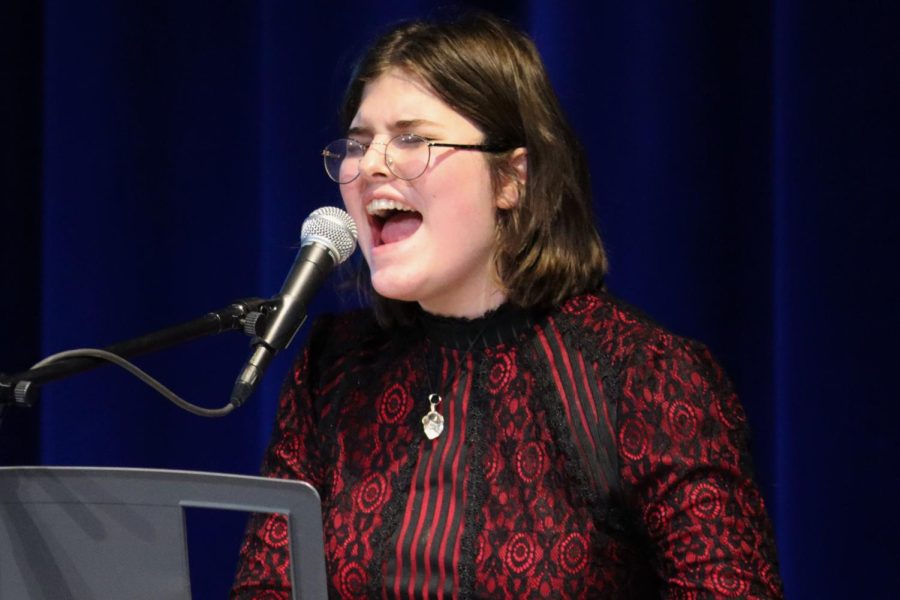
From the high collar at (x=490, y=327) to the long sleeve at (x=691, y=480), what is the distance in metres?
0.16

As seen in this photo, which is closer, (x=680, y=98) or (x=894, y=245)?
(x=894, y=245)

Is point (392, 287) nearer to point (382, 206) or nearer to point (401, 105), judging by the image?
point (382, 206)

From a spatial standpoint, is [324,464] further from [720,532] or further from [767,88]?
[767,88]

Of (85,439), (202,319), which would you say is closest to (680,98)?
(202,319)

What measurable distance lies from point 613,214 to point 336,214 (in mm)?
684

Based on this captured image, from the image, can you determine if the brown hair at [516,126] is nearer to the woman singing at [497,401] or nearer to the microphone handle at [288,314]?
the woman singing at [497,401]

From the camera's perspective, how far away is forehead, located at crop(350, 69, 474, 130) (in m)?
1.41

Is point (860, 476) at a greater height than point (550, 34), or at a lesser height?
lesser

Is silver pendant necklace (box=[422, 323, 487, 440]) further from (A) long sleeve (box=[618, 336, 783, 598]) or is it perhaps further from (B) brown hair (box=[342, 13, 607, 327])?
(A) long sleeve (box=[618, 336, 783, 598])

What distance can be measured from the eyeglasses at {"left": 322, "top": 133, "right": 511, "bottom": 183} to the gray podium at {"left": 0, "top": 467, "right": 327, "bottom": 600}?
569mm

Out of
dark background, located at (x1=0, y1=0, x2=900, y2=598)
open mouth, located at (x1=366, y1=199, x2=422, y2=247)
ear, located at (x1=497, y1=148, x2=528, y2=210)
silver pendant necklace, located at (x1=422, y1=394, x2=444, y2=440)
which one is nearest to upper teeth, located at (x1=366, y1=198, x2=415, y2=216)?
open mouth, located at (x1=366, y1=199, x2=422, y2=247)

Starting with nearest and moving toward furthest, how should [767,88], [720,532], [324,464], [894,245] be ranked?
[720,532]
[324,464]
[894,245]
[767,88]

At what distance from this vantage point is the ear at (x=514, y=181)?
146 centimetres

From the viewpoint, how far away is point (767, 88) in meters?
1.81
